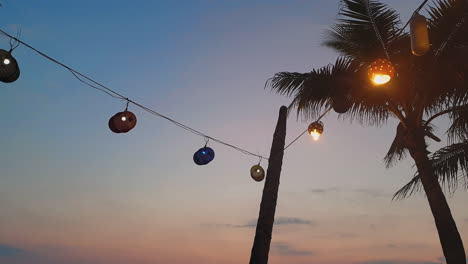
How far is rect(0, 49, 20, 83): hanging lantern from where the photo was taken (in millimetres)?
5055

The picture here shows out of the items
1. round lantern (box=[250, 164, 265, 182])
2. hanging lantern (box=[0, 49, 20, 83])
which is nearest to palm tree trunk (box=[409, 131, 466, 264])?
round lantern (box=[250, 164, 265, 182])

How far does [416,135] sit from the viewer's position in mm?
7832

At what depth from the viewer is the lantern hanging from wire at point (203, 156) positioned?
798 cm

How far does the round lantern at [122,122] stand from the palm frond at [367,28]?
172 inches

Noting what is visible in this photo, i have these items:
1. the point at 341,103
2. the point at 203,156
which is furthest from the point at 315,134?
the point at 203,156

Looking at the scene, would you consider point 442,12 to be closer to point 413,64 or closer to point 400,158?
point 413,64

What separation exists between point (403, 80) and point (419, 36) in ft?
13.1

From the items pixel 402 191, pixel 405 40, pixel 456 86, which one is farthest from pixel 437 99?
pixel 402 191

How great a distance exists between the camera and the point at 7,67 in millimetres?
5078

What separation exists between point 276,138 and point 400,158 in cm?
433

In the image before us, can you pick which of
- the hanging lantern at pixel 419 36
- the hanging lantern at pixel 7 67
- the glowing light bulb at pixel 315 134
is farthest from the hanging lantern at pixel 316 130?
the hanging lantern at pixel 7 67

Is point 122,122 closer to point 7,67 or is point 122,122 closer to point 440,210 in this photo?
point 7,67

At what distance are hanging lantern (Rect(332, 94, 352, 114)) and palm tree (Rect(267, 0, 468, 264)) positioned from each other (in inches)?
0.9

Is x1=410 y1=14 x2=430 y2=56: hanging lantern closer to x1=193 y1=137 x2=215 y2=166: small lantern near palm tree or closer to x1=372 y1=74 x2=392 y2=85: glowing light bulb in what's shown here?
x1=372 y1=74 x2=392 y2=85: glowing light bulb
